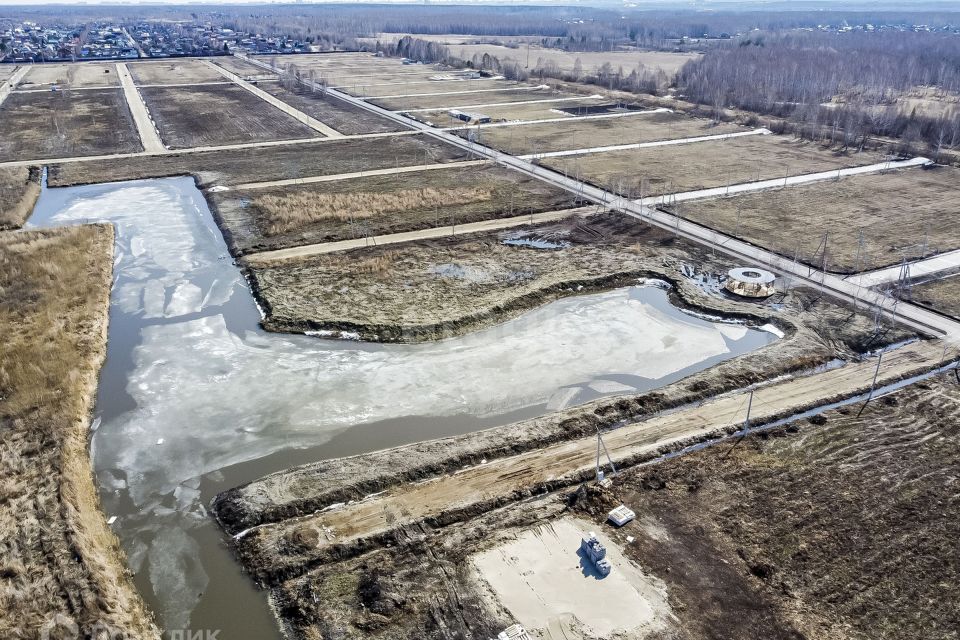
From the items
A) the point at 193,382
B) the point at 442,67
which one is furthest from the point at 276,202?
the point at 442,67

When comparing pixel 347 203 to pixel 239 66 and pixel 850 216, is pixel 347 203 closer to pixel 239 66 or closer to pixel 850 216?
pixel 850 216

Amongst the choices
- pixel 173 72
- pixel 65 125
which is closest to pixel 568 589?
pixel 65 125

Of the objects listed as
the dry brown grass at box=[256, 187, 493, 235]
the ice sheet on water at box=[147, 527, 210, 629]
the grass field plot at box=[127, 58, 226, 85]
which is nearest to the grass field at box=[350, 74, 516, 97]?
the grass field plot at box=[127, 58, 226, 85]

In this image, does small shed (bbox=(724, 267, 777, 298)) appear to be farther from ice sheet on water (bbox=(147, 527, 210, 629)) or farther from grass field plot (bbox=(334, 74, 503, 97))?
grass field plot (bbox=(334, 74, 503, 97))

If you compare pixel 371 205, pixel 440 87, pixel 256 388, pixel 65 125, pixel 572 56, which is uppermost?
pixel 572 56

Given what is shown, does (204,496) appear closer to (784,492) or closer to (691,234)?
(784,492)

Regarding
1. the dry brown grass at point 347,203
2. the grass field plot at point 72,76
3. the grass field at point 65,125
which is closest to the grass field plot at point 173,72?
the grass field plot at point 72,76
